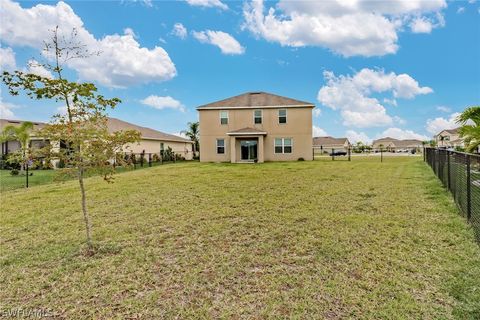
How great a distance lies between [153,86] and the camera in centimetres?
2603

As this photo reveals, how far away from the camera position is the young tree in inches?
161

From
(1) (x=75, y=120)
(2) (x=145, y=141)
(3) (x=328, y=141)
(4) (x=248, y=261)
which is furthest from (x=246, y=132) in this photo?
(3) (x=328, y=141)

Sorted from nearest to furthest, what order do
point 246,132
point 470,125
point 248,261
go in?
point 248,261 < point 470,125 < point 246,132

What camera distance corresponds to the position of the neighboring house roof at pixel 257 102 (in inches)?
1029

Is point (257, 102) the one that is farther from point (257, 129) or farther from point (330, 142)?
point (330, 142)

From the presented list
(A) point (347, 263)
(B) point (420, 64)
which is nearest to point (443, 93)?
(B) point (420, 64)

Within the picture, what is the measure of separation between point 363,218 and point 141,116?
31341 mm

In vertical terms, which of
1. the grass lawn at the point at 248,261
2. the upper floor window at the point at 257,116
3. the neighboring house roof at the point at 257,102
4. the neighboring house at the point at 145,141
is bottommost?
the grass lawn at the point at 248,261

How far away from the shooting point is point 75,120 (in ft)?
14.1

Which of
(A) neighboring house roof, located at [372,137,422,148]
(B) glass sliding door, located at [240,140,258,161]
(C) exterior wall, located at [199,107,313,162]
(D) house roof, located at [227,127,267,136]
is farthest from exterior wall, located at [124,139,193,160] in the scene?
(A) neighboring house roof, located at [372,137,422,148]

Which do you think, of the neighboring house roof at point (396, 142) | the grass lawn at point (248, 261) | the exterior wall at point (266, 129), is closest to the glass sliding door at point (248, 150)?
the exterior wall at point (266, 129)

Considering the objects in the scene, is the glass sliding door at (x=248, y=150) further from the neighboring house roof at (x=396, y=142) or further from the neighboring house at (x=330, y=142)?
the neighboring house roof at (x=396, y=142)

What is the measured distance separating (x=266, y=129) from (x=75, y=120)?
2271cm

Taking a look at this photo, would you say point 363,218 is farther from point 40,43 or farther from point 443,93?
point 443,93
